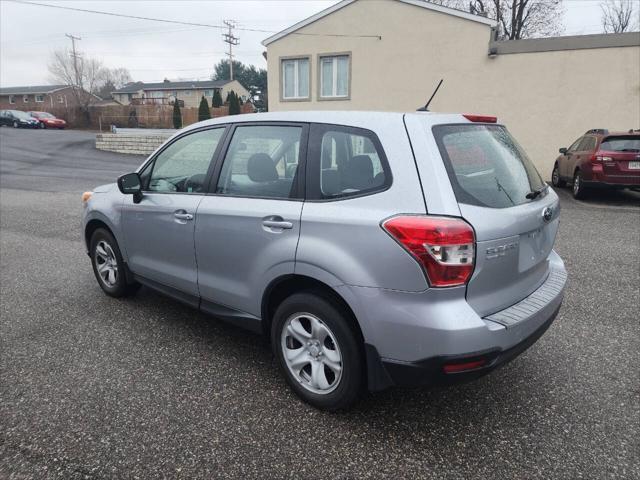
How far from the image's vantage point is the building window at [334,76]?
16.5 meters

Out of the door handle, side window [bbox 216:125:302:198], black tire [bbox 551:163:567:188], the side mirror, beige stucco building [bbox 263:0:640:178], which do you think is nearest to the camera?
side window [bbox 216:125:302:198]

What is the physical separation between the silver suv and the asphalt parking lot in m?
0.35

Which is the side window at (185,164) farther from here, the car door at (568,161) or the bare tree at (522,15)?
the bare tree at (522,15)

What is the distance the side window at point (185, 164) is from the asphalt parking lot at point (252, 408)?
1.19 m

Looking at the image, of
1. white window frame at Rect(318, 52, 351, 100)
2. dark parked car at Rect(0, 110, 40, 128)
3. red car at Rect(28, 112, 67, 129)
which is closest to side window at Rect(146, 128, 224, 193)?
white window frame at Rect(318, 52, 351, 100)

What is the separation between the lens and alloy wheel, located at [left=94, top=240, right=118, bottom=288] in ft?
14.6

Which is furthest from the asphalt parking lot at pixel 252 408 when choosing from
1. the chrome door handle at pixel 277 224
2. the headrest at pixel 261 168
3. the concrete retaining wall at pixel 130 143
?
the concrete retaining wall at pixel 130 143

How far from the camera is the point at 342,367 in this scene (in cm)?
259

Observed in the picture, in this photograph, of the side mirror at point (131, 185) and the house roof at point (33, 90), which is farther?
the house roof at point (33, 90)

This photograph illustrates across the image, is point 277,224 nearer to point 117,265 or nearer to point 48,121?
point 117,265

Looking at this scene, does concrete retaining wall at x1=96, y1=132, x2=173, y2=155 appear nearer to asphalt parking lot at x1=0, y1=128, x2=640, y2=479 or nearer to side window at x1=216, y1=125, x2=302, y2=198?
asphalt parking lot at x1=0, y1=128, x2=640, y2=479

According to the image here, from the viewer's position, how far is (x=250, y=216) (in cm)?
296

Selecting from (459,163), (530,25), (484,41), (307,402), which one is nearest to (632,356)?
(459,163)

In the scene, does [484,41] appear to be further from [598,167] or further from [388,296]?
[388,296]
